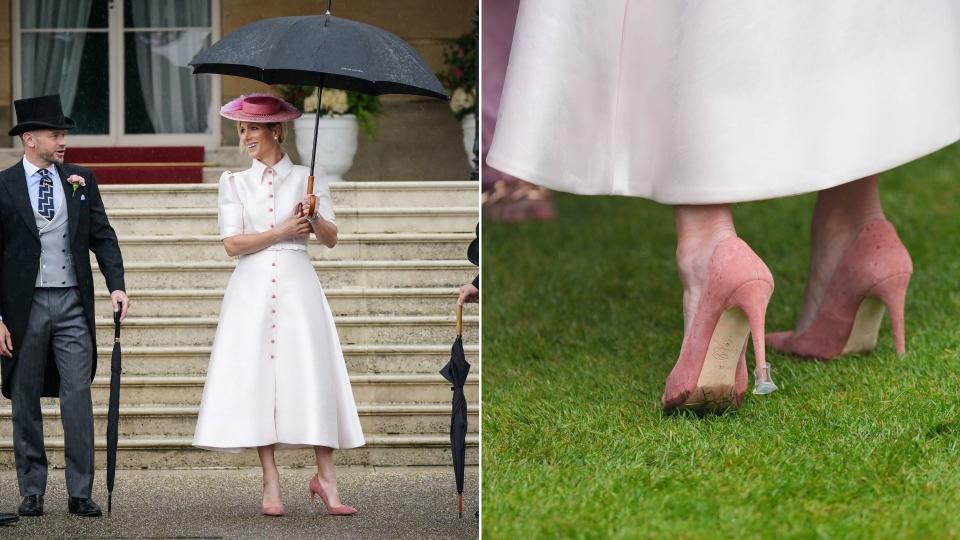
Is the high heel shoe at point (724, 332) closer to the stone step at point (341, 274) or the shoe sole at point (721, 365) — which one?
the shoe sole at point (721, 365)

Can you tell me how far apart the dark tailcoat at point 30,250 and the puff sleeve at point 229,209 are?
1.74 feet

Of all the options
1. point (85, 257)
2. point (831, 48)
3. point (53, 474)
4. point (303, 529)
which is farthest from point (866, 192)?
point (53, 474)

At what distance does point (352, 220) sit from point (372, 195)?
29 centimetres

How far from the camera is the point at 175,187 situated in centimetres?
896

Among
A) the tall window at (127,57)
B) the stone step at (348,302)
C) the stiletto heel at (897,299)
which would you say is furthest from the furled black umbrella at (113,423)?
the tall window at (127,57)

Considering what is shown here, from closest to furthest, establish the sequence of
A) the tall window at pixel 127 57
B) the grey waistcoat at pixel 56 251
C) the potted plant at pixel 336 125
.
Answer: the grey waistcoat at pixel 56 251
the potted plant at pixel 336 125
the tall window at pixel 127 57

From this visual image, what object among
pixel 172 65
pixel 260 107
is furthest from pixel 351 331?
pixel 172 65

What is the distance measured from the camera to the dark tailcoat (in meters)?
5.82

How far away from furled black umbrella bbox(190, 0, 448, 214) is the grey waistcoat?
33.2 inches

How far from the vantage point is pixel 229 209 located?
19.0ft

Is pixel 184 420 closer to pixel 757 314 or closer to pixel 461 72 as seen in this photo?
pixel 757 314

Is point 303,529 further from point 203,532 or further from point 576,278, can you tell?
point 576,278

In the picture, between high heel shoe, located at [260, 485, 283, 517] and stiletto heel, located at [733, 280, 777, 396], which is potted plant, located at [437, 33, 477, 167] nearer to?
high heel shoe, located at [260, 485, 283, 517]

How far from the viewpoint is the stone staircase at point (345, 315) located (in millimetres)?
7148
